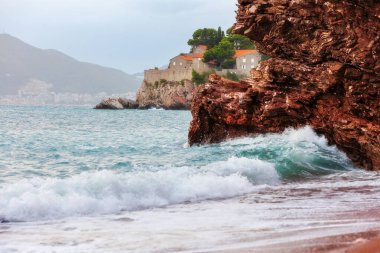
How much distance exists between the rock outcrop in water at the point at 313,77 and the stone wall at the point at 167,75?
10783cm

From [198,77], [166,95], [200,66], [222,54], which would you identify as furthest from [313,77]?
[200,66]

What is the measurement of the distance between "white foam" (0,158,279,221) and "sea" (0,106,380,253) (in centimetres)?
2

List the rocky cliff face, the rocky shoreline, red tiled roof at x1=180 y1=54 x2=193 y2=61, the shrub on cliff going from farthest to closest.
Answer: red tiled roof at x1=180 y1=54 x2=193 y2=61, the shrub on cliff, the rocky cliff face, the rocky shoreline

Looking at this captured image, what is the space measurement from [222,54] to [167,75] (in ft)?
51.5

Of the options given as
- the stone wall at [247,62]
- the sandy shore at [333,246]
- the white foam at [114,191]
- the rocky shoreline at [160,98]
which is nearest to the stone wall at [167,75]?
the rocky shoreline at [160,98]

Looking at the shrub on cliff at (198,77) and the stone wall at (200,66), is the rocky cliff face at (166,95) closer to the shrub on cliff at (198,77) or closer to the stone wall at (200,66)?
the shrub on cliff at (198,77)

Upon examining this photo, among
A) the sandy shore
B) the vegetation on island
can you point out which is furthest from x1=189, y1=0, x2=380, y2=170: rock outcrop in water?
the vegetation on island

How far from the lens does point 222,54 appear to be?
12512 cm

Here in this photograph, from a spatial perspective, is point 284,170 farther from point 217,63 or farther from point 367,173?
point 217,63

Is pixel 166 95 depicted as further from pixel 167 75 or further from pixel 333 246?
pixel 333 246

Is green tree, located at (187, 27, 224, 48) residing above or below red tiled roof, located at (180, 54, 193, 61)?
above

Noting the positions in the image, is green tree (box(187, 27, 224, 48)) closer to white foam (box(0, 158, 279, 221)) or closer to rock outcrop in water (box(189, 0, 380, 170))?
rock outcrop in water (box(189, 0, 380, 170))

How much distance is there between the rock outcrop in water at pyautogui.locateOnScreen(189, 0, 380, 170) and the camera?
15617mm

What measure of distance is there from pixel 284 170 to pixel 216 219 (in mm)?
7045
